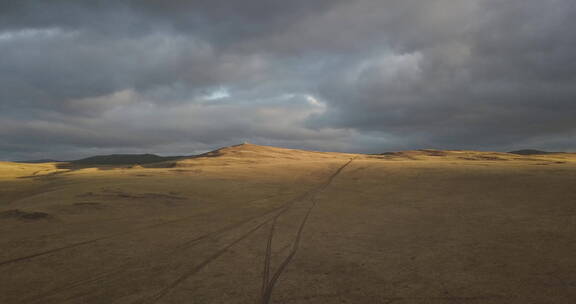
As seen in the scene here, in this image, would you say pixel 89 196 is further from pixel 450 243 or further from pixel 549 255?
pixel 549 255

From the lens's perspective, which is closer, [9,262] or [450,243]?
[9,262]

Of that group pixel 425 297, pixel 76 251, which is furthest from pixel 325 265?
pixel 76 251

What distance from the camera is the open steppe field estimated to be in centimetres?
708

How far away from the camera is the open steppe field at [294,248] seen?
708 cm

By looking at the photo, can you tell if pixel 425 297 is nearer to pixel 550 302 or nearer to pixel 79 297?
pixel 550 302

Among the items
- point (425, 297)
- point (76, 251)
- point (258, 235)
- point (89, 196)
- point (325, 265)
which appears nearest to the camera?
point (425, 297)

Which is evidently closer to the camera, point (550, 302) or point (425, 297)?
point (550, 302)

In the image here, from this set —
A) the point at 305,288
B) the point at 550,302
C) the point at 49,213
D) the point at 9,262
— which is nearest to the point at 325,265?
the point at 305,288

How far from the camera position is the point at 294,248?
34.2ft

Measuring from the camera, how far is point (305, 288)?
729cm

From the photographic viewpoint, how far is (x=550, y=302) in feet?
20.7

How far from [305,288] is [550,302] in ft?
15.9

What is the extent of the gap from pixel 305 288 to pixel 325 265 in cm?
162

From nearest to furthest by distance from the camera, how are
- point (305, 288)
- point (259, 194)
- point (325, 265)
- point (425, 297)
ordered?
1. point (425, 297)
2. point (305, 288)
3. point (325, 265)
4. point (259, 194)
